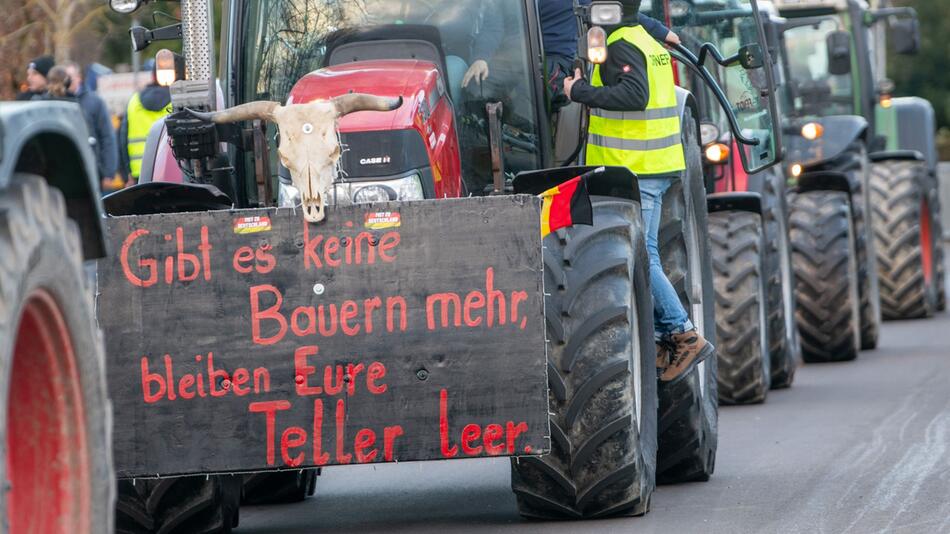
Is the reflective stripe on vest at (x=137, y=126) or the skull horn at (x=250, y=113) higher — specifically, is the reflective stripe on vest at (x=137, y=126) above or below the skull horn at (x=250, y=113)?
above

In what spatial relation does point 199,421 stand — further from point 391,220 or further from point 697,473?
point 697,473

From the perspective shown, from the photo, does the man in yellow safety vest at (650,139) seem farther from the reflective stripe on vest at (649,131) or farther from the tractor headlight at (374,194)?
the tractor headlight at (374,194)

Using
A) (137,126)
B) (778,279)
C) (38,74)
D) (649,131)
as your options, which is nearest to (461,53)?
(649,131)

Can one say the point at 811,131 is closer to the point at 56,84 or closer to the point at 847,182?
the point at 847,182

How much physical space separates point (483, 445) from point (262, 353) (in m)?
0.81

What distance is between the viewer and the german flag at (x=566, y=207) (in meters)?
7.10

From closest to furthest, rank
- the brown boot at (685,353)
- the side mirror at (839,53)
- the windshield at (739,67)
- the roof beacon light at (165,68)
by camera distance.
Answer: the brown boot at (685,353)
the roof beacon light at (165,68)
the windshield at (739,67)
the side mirror at (839,53)

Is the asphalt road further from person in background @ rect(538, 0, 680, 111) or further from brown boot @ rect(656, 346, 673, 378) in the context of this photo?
person in background @ rect(538, 0, 680, 111)

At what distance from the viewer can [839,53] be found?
635 inches

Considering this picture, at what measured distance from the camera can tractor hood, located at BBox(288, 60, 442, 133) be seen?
7168 millimetres

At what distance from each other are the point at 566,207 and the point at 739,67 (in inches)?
167

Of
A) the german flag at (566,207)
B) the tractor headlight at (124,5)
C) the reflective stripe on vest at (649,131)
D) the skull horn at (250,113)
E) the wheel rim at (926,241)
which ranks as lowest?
the wheel rim at (926,241)

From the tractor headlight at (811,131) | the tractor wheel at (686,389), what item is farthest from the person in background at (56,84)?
the tractor wheel at (686,389)

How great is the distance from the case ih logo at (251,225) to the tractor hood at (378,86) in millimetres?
667
